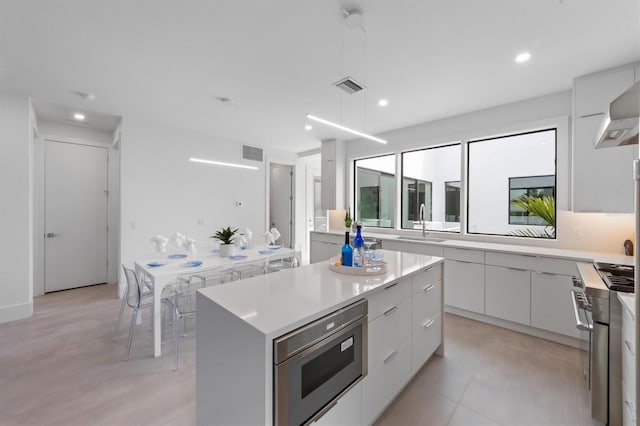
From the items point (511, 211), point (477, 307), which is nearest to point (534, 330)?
point (477, 307)

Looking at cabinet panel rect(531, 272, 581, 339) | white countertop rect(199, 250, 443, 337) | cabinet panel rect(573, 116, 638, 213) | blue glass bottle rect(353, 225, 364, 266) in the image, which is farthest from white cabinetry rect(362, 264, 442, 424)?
cabinet panel rect(573, 116, 638, 213)

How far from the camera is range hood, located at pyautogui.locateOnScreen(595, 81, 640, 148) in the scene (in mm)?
1109

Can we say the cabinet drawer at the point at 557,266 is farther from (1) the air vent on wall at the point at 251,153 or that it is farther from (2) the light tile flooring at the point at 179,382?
(1) the air vent on wall at the point at 251,153

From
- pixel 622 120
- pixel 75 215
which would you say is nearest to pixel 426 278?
pixel 622 120

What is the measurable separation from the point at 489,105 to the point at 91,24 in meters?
4.41

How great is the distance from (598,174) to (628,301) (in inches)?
78.2

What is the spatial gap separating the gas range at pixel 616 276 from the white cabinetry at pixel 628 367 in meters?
0.19

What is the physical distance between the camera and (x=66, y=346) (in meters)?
2.71

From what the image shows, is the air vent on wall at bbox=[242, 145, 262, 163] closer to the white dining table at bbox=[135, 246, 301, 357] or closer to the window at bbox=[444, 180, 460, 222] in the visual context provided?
the white dining table at bbox=[135, 246, 301, 357]

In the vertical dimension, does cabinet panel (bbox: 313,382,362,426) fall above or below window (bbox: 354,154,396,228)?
below

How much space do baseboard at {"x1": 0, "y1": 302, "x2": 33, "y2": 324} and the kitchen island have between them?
143 inches

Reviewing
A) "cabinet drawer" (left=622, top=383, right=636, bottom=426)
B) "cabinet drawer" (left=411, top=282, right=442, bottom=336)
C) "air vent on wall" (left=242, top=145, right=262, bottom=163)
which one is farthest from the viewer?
→ "air vent on wall" (left=242, top=145, right=262, bottom=163)

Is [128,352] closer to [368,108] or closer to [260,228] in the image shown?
[260,228]

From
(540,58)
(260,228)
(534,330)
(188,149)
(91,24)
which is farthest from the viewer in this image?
(260,228)
